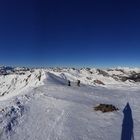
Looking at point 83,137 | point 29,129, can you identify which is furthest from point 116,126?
point 29,129

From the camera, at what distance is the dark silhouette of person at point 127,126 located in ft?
47.8

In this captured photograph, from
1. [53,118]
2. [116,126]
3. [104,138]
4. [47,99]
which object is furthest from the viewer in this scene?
[47,99]

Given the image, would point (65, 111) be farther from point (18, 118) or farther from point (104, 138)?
point (104, 138)

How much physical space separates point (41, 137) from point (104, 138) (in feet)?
13.8

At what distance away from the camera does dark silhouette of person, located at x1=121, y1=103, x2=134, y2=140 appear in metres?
14.6

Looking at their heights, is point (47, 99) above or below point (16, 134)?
above

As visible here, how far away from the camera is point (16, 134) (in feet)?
48.4

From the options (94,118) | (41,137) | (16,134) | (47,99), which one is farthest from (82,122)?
(47,99)

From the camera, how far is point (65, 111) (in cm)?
2031

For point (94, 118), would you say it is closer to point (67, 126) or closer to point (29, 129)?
point (67, 126)

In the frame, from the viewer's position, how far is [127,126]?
661 inches

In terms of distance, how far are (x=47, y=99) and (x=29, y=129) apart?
9684mm

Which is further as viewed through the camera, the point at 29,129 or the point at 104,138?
the point at 29,129

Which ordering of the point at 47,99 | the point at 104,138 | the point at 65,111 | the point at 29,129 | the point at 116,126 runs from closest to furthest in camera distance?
1. the point at 104,138
2. the point at 29,129
3. the point at 116,126
4. the point at 65,111
5. the point at 47,99
